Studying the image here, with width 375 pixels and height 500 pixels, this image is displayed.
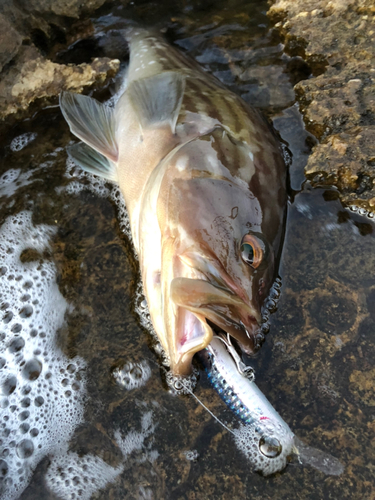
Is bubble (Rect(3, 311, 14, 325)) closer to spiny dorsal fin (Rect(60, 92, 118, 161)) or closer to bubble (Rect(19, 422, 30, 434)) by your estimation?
bubble (Rect(19, 422, 30, 434))

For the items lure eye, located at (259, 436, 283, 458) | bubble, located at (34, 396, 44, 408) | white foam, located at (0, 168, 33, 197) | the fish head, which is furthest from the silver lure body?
white foam, located at (0, 168, 33, 197)

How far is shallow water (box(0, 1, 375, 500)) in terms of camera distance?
2.38 metres

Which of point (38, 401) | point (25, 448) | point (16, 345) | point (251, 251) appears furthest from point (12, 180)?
point (251, 251)

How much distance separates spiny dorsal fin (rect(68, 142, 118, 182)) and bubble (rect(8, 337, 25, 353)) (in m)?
1.47

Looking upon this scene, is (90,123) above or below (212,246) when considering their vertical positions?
above

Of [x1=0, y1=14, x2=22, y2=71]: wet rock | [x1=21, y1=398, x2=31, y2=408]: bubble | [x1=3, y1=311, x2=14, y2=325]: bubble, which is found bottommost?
[x1=21, y1=398, x2=31, y2=408]: bubble

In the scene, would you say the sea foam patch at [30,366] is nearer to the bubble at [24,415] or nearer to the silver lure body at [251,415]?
the bubble at [24,415]

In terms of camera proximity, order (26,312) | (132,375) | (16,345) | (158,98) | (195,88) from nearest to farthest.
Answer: (132,375)
(16,345)
(26,312)
(158,98)
(195,88)

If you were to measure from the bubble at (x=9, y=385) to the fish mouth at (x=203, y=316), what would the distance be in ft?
4.13

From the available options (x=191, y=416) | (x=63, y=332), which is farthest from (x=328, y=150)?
(x=63, y=332)

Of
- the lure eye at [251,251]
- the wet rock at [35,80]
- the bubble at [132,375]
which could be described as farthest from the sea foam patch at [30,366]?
the lure eye at [251,251]

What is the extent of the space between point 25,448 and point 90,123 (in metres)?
2.51

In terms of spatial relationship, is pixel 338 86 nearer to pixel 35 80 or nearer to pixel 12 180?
pixel 35 80

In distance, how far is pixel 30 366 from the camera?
2.73 metres
